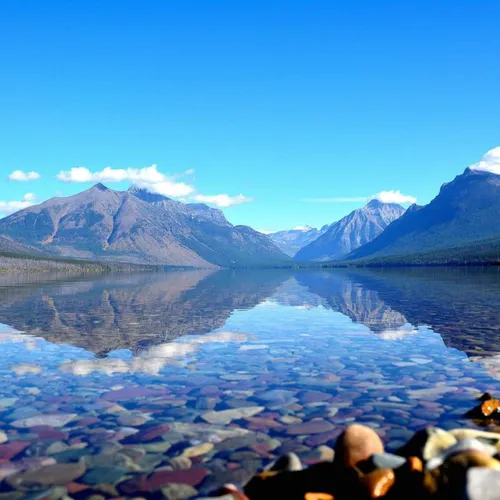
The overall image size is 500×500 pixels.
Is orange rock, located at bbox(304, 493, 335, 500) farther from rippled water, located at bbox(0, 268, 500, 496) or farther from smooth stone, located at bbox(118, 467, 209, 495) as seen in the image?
smooth stone, located at bbox(118, 467, 209, 495)

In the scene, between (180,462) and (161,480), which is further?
(180,462)

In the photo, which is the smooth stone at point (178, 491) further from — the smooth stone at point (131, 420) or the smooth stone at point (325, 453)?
the smooth stone at point (131, 420)

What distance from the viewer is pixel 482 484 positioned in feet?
25.4

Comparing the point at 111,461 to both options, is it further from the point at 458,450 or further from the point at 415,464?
the point at 458,450

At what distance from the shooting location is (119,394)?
1698 cm

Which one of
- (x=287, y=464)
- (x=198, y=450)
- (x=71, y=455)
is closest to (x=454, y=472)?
(x=287, y=464)

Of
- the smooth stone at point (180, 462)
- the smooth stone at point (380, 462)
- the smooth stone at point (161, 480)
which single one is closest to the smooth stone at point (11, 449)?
the smooth stone at point (161, 480)

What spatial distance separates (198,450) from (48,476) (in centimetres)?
320

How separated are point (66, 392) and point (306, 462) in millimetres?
9642

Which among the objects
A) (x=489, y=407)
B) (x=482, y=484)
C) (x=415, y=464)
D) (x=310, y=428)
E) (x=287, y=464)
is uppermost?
(x=482, y=484)

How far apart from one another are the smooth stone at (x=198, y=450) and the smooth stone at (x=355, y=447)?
327 centimetres

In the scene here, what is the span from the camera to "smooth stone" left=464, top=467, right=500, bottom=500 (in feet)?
24.9

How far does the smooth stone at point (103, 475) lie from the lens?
10.4 m

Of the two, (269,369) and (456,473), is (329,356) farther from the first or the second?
(456,473)
